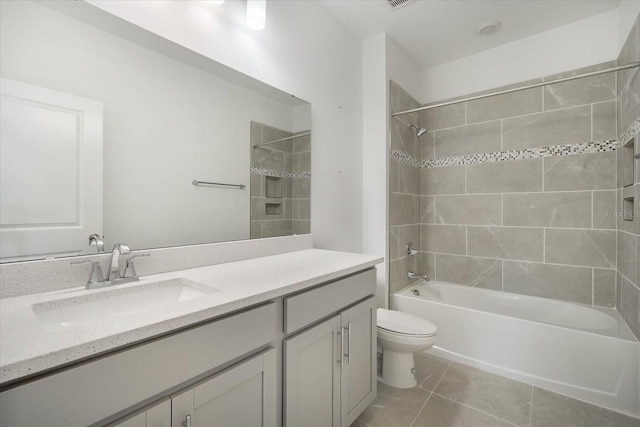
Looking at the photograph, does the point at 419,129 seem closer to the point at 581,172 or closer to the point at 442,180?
the point at 442,180

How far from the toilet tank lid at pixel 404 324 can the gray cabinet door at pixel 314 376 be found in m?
0.72

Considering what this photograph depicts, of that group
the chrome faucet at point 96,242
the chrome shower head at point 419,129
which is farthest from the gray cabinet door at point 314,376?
the chrome shower head at point 419,129

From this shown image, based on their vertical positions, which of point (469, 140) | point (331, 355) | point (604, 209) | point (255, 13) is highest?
point (255, 13)

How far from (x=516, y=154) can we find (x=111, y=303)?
303cm

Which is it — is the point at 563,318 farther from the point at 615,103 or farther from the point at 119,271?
the point at 119,271

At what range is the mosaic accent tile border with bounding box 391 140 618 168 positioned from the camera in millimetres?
2227

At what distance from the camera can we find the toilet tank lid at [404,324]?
186 cm

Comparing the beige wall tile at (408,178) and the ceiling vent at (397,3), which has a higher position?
the ceiling vent at (397,3)

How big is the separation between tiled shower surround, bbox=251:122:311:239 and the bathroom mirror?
5cm

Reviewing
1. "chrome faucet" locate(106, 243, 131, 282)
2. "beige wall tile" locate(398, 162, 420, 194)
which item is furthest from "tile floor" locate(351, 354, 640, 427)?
"beige wall tile" locate(398, 162, 420, 194)

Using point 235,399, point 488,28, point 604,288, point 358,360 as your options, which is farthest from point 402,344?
point 488,28

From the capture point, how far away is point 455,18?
7.30ft

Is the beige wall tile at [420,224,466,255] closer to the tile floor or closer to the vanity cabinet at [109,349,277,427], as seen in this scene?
the tile floor

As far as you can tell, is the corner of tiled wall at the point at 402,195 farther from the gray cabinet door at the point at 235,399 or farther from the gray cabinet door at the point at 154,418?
the gray cabinet door at the point at 154,418
